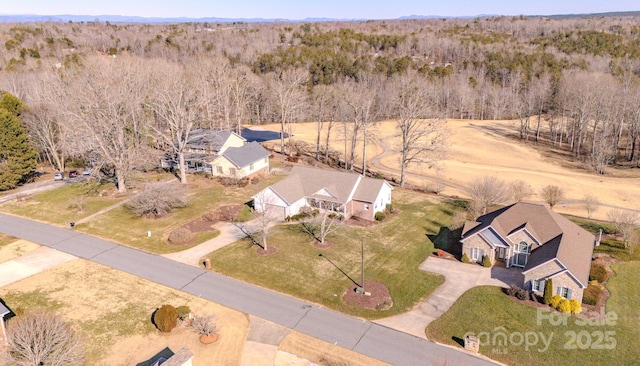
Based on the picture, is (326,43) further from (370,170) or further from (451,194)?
(451,194)

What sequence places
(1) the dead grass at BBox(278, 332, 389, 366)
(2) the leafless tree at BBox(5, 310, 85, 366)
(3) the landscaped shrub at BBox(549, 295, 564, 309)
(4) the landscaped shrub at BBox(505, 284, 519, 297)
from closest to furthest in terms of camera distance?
(2) the leafless tree at BBox(5, 310, 85, 366) < (1) the dead grass at BBox(278, 332, 389, 366) < (3) the landscaped shrub at BBox(549, 295, 564, 309) < (4) the landscaped shrub at BBox(505, 284, 519, 297)

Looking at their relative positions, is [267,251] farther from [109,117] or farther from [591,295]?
[109,117]

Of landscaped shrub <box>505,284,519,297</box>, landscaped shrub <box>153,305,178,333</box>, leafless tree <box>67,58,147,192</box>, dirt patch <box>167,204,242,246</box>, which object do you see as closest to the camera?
landscaped shrub <box>153,305,178,333</box>

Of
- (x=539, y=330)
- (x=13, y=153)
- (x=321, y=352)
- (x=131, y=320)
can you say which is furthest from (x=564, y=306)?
(x=13, y=153)

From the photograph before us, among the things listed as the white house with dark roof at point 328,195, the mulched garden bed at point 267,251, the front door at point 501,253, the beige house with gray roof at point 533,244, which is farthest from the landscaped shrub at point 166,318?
the front door at point 501,253

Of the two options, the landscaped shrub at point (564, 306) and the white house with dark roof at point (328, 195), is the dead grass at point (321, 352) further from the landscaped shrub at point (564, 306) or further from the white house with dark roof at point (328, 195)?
the white house with dark roof at point (328, 195)

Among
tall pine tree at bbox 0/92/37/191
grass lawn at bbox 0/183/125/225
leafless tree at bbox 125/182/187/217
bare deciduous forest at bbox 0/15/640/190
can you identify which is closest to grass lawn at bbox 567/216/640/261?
bare deciduous forest at bbox 0/15/640/190

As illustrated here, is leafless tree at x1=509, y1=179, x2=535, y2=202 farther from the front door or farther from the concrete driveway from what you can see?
the concrete driveway
